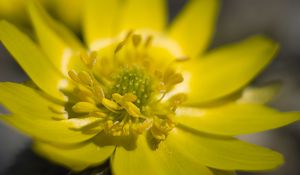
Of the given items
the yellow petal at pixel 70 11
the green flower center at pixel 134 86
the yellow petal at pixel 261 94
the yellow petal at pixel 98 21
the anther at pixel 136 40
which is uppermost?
the yellow petal at pixel 70 11

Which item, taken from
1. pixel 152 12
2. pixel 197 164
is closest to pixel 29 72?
pixel 197 164

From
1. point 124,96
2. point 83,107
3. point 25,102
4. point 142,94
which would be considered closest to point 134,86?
Result: point 142,94

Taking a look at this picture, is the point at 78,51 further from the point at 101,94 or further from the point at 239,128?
the point at 239,128

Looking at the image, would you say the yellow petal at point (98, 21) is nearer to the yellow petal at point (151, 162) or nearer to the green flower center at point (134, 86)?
the green flower center at point (134, 86)

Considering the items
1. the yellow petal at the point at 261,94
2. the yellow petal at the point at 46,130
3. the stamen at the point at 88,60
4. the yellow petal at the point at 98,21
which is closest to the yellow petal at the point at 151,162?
the yellow petal at the point at 46,130

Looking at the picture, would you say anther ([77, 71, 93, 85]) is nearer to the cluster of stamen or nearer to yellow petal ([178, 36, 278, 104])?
the cluster of stamen

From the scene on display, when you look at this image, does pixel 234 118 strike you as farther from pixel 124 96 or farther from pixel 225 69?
pixel 124 96

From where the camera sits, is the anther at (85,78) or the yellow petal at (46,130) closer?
the yellow petal at (46,130)
